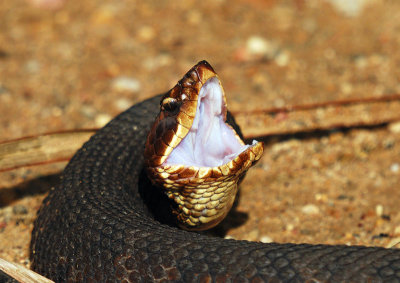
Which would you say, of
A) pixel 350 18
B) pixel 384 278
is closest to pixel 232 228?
pixel 384 278

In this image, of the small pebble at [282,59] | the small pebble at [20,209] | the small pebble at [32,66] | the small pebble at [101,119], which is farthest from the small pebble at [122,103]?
the small pebble at [282,59]

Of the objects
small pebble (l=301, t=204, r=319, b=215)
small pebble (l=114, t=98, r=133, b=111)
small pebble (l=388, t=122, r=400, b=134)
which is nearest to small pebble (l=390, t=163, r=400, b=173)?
small pebble (l=388, t=122, r=400, b=134)

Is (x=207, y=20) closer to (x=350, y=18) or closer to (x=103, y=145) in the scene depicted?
(x=350, y=18)

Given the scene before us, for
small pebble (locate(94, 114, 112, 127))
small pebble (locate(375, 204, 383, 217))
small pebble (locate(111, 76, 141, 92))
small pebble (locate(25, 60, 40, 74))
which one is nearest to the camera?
small pebble (locate(375, 204, 383, 217))

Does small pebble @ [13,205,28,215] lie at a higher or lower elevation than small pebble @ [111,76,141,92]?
lower

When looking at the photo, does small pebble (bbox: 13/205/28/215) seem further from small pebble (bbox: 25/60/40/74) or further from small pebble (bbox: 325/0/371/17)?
small pebble (bbox: 325/0/371/17)

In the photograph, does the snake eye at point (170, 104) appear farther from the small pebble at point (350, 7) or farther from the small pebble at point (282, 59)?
the small pebble at point (350, 7)

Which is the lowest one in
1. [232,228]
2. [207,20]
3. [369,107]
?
[232,228]
